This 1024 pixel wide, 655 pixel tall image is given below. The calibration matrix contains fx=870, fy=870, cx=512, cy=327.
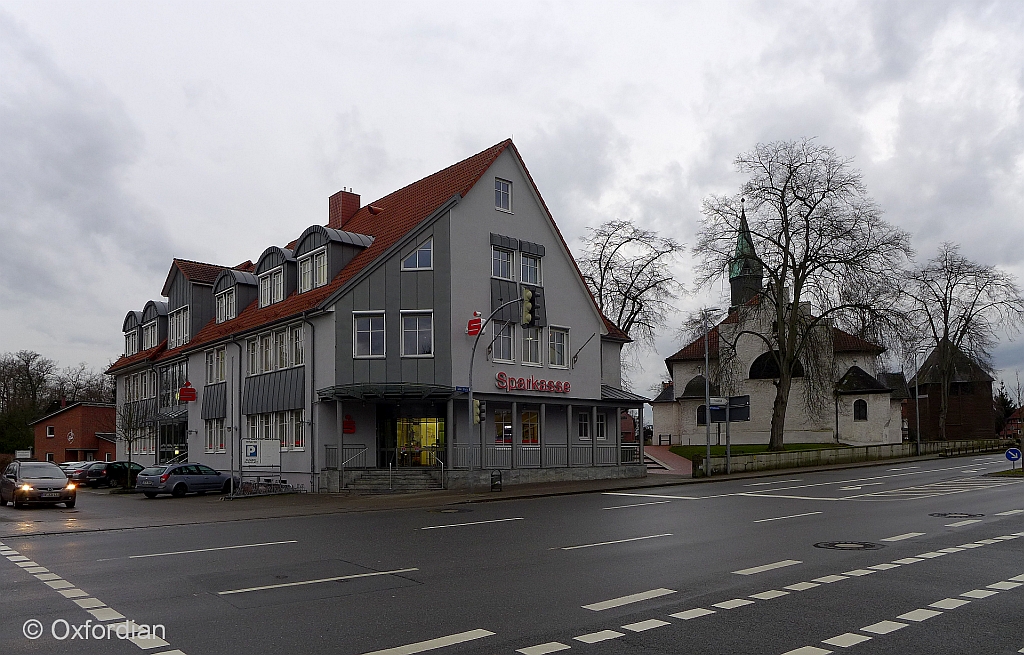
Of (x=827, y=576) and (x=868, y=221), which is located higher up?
(x=868, y=221)

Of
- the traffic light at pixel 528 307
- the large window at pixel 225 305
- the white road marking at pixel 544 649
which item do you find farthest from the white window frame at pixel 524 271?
the white road marking at pixel 544 649

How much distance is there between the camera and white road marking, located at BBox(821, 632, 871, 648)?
25.0ft

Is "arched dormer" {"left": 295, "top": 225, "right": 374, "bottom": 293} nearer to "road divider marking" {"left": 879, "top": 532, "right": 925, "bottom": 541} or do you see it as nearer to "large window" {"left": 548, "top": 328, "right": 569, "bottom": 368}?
"large window" {"left": 548, "top": 328, "right": 569, "bottom": 368}

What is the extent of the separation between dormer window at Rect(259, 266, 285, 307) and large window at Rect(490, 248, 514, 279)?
32.0 ft

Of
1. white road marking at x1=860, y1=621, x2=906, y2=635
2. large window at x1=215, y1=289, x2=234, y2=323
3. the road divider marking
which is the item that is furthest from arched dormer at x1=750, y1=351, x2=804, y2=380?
white road marking at x1=860, y1=621, x2=906, y2=635

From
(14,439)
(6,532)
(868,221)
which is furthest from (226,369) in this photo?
(14,439)

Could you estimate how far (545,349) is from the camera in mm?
37469

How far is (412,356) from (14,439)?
56.4m

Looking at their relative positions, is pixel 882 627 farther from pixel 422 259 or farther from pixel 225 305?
pixel 225 305

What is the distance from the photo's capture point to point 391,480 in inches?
1231

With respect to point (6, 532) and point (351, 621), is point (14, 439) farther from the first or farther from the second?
point (351, 621)

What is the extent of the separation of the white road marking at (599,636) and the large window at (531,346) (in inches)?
1119

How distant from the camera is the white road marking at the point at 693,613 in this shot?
28.7 feet

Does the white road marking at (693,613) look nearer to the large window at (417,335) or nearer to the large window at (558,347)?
the large window at (417,335)
